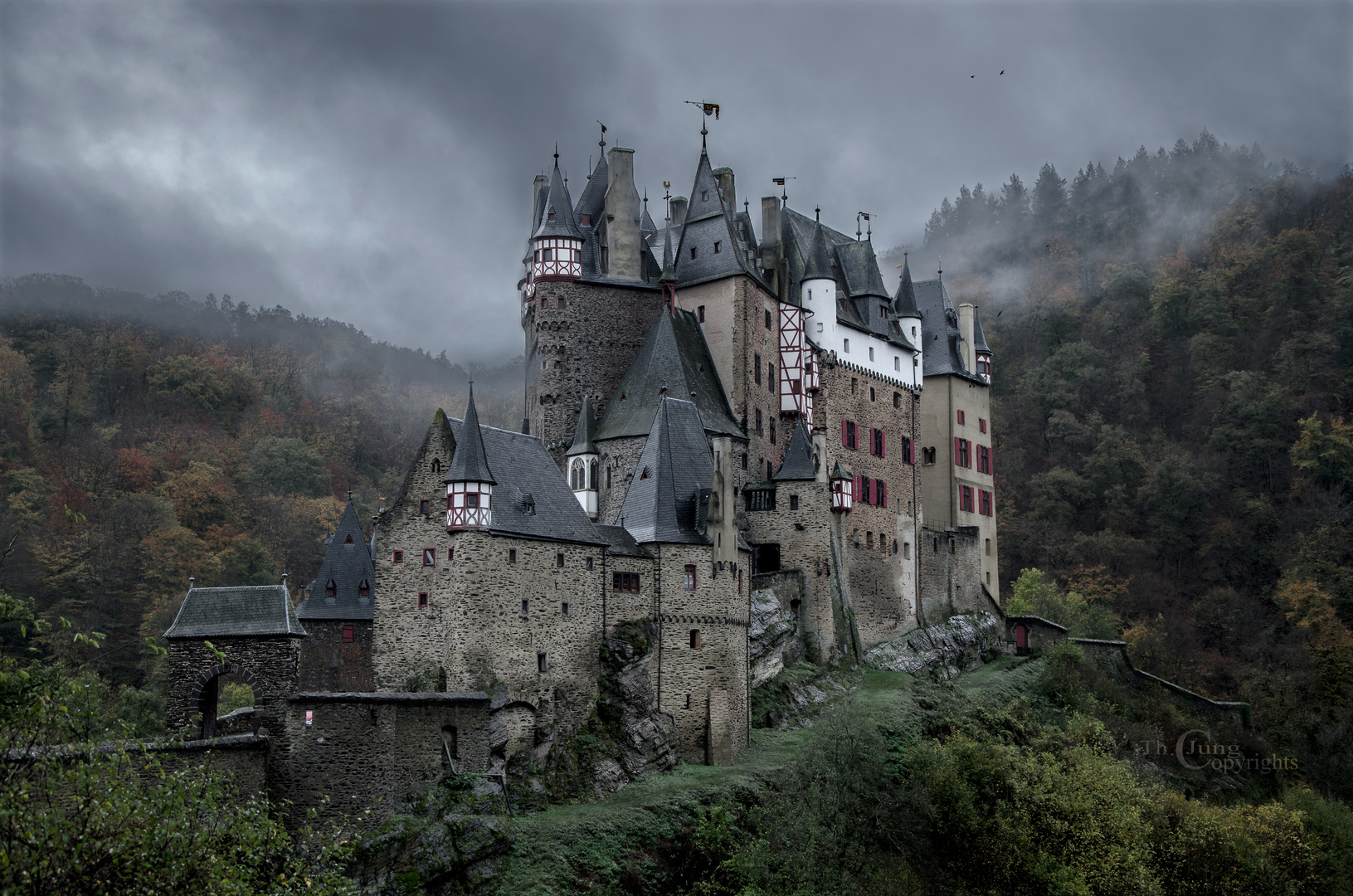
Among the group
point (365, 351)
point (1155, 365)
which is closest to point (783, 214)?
point (1155, 365)

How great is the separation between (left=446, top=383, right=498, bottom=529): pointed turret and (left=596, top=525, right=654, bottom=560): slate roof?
4.47 meters

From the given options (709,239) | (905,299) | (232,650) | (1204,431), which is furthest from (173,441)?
(1204,431)

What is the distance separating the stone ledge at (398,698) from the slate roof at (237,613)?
1.74 meters

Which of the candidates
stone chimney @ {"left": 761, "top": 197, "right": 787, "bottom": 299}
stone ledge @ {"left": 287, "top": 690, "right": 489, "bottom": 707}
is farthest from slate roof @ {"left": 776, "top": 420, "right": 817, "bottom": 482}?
stone ledge @ {"left": 287, "top": 690, "right": 489, "bottom": 707}

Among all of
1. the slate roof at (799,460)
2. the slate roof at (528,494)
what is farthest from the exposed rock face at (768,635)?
the slate roof at (528,494)

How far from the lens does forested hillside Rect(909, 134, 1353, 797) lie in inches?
2665

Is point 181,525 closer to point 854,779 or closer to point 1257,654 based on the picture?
point 854,779

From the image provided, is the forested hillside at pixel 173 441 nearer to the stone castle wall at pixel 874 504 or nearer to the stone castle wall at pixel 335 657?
the stone castle wall at pixel 335 657

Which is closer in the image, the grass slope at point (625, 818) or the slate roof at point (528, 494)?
the grass slope at point (625, 818)

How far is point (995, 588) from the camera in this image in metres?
63.7

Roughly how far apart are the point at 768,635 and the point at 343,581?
14215 millimetres

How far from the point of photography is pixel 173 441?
258ft

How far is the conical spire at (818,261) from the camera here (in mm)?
55500

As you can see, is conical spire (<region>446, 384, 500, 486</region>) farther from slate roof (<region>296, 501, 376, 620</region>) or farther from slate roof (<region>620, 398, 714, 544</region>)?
slate roof (<region>296, 501, 376, 620</region>)
